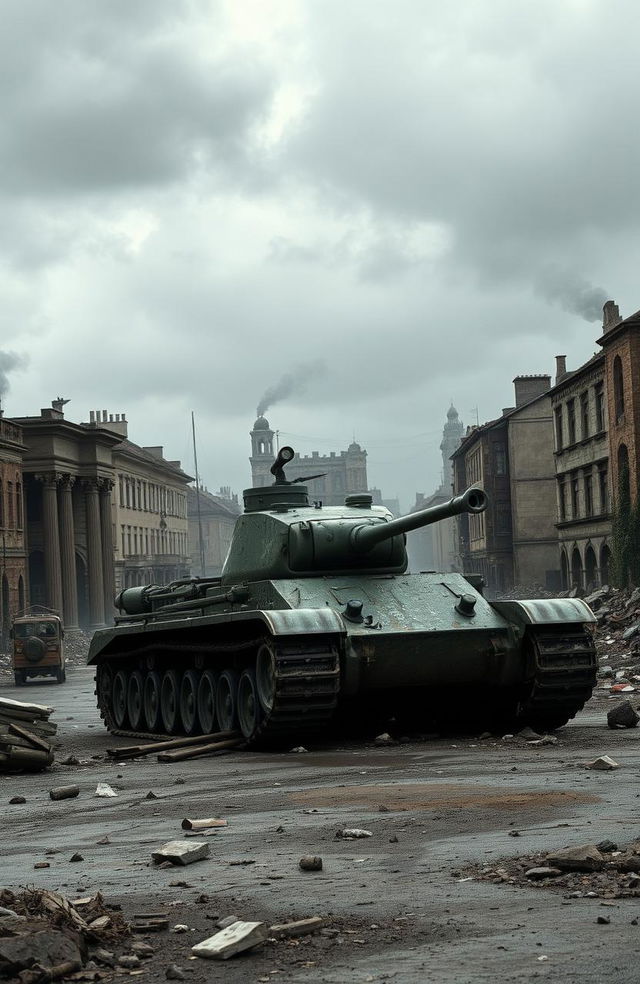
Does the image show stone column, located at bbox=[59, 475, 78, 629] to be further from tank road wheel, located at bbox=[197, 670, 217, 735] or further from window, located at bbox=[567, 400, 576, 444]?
tank road wheel, located at bbox=[197, 670, 217, 735]

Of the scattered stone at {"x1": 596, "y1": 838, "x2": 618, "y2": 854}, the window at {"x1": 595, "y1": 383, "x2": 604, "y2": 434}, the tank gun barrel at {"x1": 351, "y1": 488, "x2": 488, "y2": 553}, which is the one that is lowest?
the scattered stone at {"x1": 596, "y1": 838, "x2": 618, "y2": 854}

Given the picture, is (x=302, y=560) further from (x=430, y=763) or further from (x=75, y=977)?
(x=75, y=977)

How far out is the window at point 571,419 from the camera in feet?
184

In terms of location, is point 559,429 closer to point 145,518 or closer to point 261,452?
point 145,518

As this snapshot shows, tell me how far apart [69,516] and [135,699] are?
56911 mm

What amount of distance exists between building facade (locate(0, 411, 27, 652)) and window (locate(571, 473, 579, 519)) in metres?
22.2

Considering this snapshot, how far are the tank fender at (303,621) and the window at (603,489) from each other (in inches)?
1483

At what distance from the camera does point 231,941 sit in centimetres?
607

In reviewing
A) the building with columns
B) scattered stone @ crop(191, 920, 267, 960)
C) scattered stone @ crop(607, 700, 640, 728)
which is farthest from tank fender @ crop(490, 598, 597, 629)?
the building with columns

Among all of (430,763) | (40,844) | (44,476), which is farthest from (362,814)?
(44,476)

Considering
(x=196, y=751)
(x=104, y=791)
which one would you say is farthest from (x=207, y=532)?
(x=104, y=791)

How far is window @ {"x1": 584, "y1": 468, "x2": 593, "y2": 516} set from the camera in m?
53.9

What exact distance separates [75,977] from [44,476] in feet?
226

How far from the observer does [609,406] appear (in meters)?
49.1
